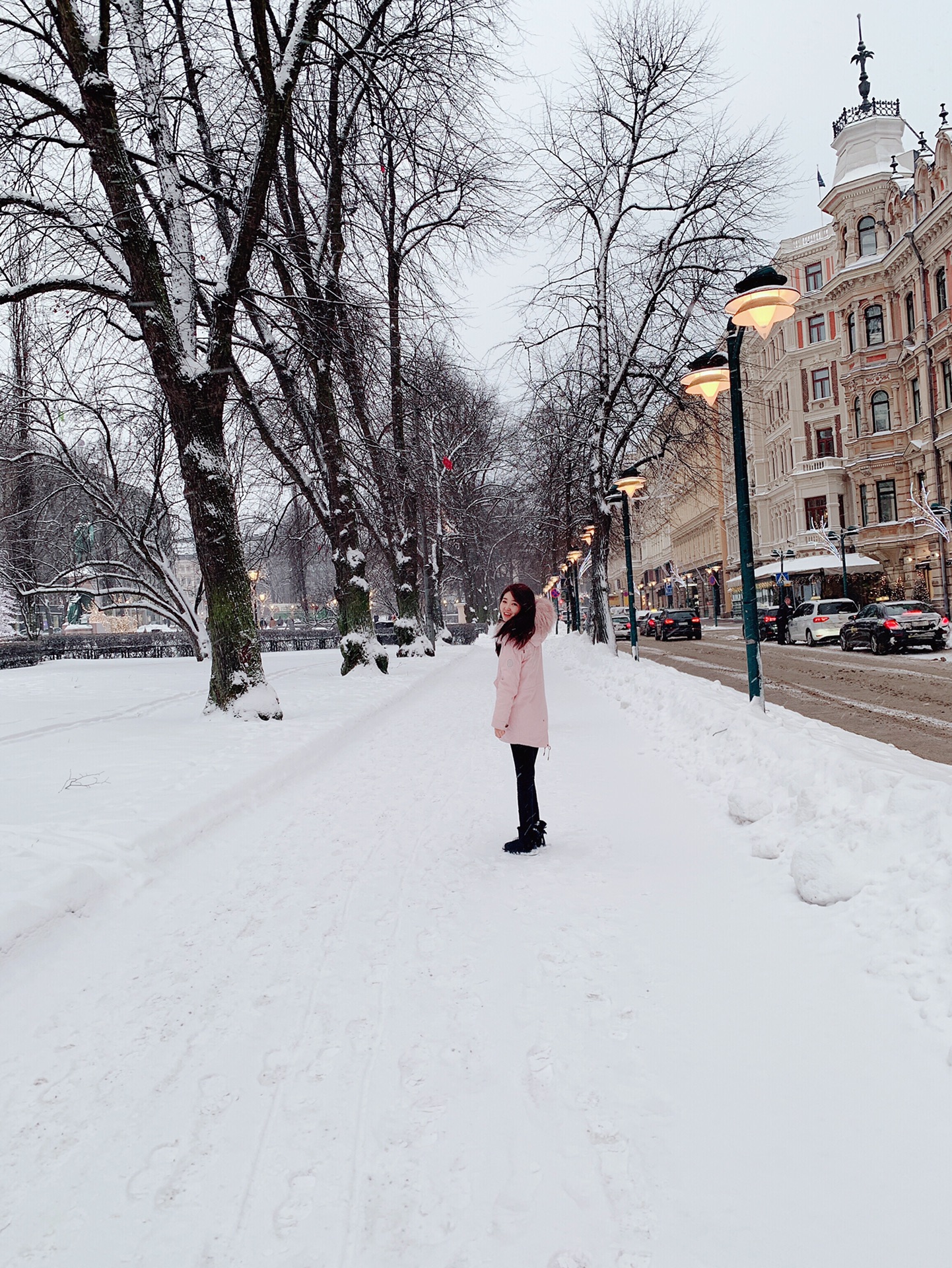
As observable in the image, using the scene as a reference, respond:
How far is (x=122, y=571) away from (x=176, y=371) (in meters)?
15.9

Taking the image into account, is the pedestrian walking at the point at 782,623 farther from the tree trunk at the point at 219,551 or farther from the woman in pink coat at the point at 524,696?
the woman in pink coat at the point at 524,696

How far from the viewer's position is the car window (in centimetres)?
3105

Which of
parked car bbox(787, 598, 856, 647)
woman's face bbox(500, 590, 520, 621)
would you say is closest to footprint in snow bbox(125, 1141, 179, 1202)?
woman's face bbox(500, 590, 520, 621)

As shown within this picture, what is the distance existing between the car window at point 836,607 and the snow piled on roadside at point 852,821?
2447cm

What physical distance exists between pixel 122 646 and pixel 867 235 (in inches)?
1708

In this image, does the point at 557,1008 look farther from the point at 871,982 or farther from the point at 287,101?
the point at 287,101

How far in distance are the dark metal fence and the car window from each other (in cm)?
1738

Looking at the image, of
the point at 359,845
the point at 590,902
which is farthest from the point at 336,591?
the point at 590,902

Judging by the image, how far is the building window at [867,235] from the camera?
43125mm

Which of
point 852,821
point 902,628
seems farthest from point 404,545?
point 852,821

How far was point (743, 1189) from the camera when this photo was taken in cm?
238

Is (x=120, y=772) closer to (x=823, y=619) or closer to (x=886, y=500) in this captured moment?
(x=823, y=619)

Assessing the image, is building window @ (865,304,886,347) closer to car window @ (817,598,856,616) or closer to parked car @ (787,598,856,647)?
parked car @ (787,598,856,647)

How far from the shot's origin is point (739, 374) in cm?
952
